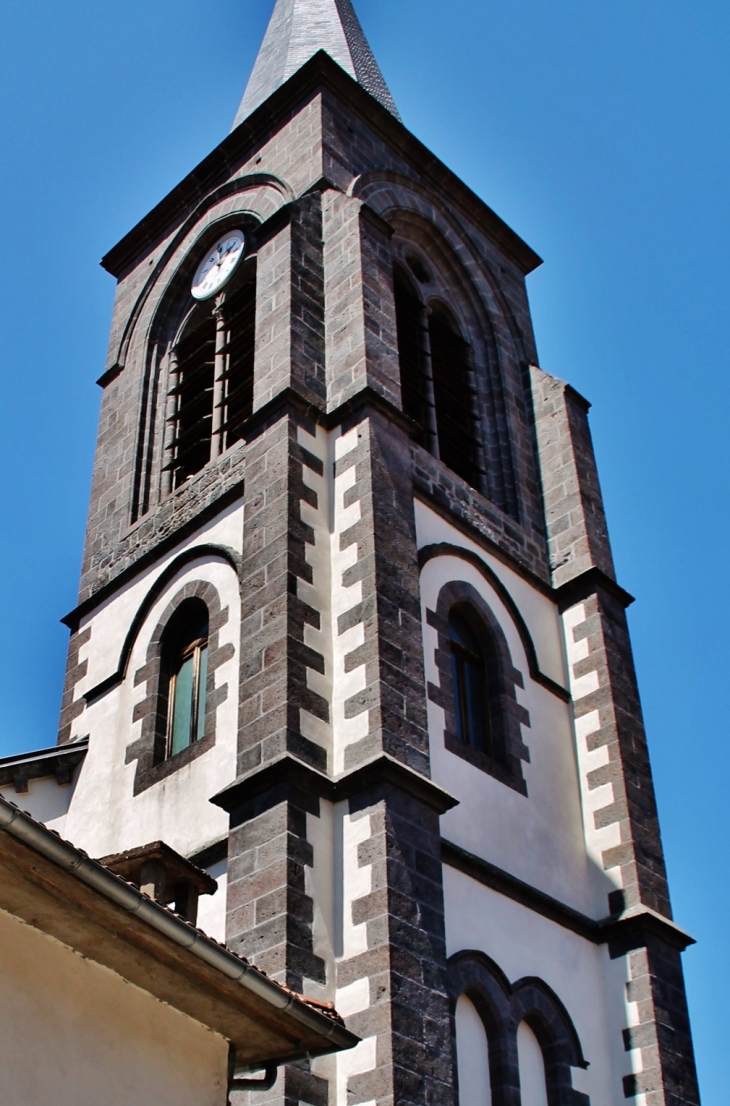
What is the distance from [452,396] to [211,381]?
3012 millimetres

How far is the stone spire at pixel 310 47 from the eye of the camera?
22859mm

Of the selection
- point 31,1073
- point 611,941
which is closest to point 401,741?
point 611,941

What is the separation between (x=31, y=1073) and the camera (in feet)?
22.5

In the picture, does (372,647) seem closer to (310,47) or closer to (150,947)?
(150,947)

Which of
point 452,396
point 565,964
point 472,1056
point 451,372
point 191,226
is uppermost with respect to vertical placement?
point 191,226

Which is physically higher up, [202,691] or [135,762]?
[202,691]

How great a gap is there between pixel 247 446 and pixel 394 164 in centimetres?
676

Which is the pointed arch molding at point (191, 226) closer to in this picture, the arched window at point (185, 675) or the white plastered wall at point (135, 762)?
the white plastered wall at point (135, 762)

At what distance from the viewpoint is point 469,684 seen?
14.5 metres

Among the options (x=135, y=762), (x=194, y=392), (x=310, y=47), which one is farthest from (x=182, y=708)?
(x=310, y=47)

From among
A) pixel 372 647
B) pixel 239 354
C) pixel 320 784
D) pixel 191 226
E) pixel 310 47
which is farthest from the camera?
pixel 310 47

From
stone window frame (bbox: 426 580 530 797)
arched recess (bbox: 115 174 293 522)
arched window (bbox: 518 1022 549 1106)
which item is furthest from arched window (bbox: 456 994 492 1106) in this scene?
arched recess (bbox: 115 174 293 522)

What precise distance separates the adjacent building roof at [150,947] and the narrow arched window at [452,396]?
1017 centimetres

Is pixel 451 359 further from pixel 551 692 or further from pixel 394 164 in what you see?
pixel 551 692
